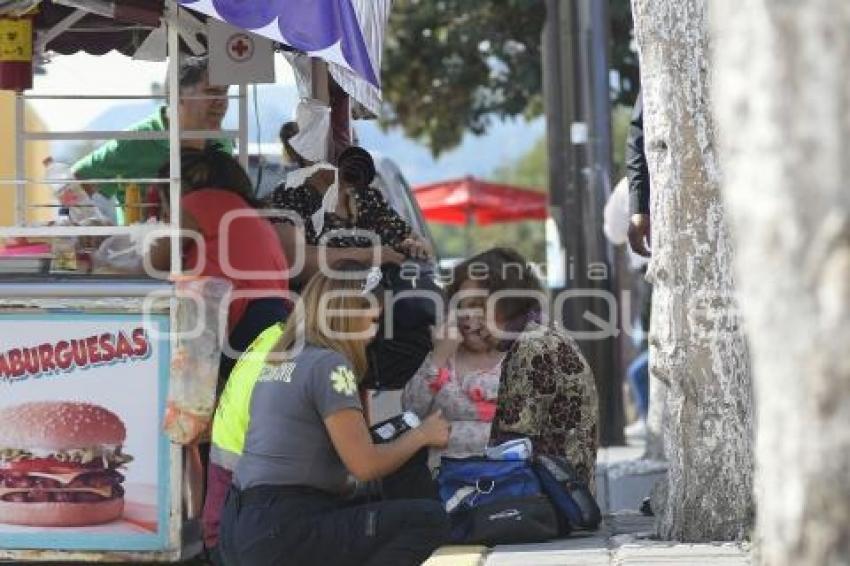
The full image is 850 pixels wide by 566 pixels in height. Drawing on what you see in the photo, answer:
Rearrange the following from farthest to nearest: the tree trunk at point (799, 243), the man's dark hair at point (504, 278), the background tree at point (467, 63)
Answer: the background tree at point (467, 63), the man's dark hair at point (504, 278), the tree trunk at point (799, 243)

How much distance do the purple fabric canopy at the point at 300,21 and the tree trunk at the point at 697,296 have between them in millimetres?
1149

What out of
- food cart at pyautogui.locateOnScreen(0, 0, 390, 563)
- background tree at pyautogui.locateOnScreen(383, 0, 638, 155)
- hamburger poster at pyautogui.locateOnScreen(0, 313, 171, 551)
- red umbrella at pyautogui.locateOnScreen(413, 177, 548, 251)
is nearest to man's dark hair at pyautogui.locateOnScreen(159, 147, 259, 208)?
food cart at pyautogui.locateOnScreen(0, 0, 390, 563)

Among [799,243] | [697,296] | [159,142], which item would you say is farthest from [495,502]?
[799,243]

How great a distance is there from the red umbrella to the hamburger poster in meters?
18.5

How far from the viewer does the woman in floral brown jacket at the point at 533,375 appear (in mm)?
7793

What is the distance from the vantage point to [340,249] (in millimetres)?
8125

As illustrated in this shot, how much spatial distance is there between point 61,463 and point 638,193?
2.95 metres

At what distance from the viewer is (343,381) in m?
5.61

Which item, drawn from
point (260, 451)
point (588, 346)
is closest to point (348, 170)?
point (260, 451)

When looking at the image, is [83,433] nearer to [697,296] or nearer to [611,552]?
[611,552]

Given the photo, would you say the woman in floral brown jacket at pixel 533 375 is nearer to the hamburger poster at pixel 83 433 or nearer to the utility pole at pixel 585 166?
the hamburger poster at pixel 83 433

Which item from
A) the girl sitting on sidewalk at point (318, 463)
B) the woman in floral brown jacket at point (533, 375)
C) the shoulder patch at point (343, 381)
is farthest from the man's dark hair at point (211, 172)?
the shoulder patch at point (343, 381)

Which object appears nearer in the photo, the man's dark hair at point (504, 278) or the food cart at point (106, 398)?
the food cart at point (106, 398)

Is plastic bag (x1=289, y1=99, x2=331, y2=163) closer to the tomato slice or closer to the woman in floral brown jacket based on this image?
the woman in floral brown jacket
